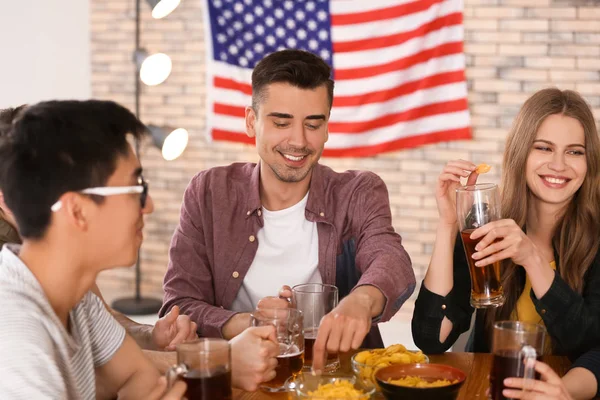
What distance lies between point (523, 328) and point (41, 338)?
2.98 ft

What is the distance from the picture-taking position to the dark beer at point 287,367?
169 centimetres

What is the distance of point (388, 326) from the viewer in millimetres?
5176

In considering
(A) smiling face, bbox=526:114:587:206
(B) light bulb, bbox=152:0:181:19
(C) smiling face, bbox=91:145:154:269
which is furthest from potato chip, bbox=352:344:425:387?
(B) light bulb, bbox=152:0:181:19

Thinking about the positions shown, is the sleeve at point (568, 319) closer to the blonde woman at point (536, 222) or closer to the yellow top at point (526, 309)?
the blonde woman at point (536, 222)

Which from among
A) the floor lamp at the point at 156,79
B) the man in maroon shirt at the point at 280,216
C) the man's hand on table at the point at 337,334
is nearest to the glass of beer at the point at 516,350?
the man's hand on table at the point at 337,334

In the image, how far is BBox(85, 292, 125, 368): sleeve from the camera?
1.65m

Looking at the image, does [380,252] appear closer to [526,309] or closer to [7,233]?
[526,309]

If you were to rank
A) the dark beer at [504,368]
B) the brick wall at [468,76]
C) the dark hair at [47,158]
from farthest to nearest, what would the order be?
the brick wall at [468,76] → the dark beer at [504,368] → the dark hair at [47,158]

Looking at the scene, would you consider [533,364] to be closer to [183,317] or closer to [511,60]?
[183,317]

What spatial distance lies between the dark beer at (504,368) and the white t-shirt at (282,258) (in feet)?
3.34

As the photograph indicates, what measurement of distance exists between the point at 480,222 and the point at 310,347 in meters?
0.52

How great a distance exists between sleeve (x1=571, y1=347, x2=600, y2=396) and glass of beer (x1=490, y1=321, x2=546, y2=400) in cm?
38

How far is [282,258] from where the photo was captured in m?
2.50

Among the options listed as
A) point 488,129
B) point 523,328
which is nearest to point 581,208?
point 523,328
